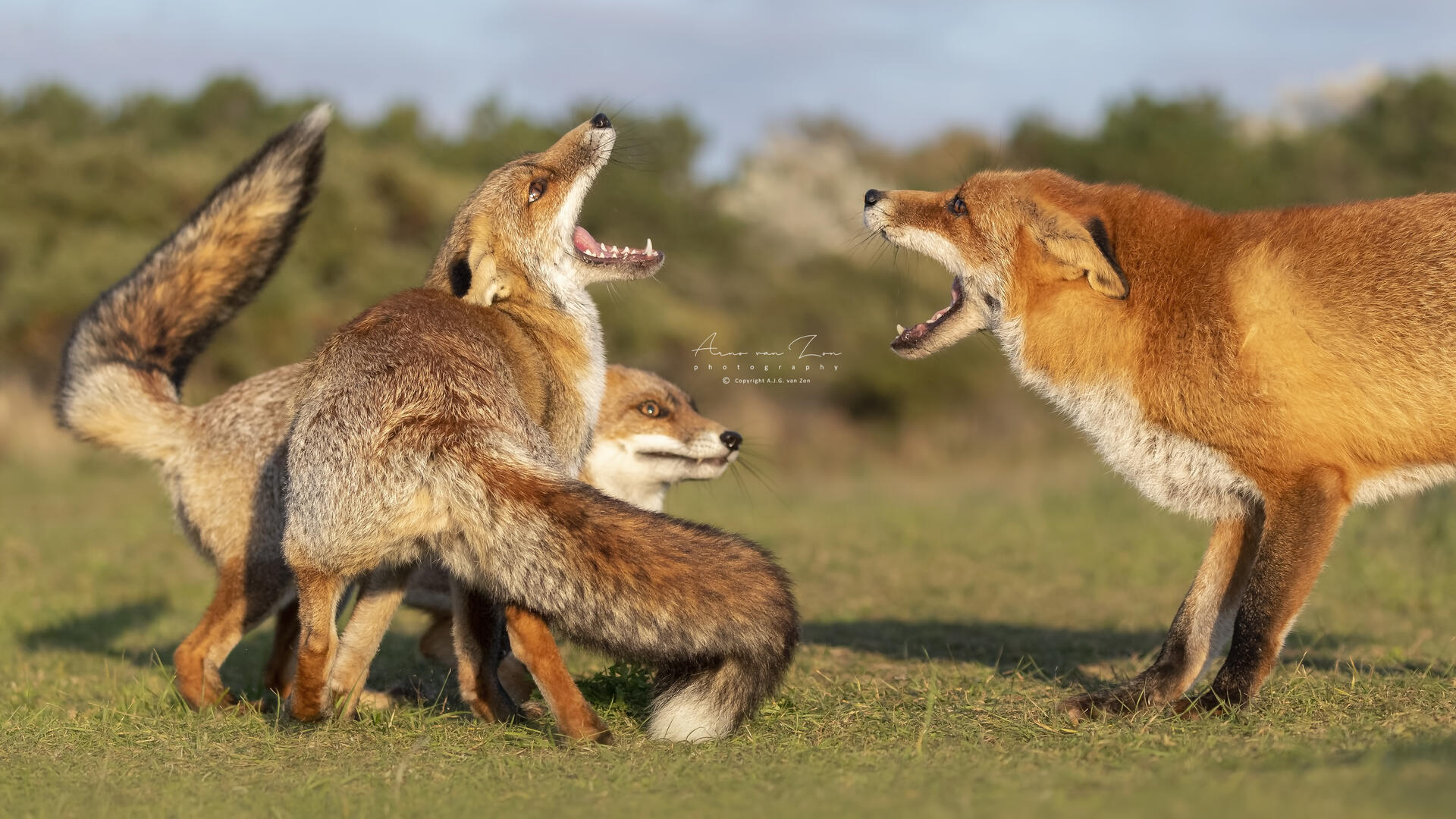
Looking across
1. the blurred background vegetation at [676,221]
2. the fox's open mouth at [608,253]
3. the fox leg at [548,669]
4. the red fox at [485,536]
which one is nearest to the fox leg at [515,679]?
the red fox at [485,536]

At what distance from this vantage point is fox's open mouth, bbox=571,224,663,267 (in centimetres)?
678

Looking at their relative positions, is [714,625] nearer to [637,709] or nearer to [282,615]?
[637,709]

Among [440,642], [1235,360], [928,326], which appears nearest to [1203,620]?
[1235,360]

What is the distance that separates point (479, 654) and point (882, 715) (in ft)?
6.06

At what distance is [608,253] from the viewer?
22.7 feet

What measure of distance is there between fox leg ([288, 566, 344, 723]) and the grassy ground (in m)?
0.14

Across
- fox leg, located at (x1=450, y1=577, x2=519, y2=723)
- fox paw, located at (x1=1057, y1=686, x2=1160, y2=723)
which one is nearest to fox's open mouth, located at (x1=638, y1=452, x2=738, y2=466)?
fox leg, located at (x1=450, y1=577, x2=519, y2=723)

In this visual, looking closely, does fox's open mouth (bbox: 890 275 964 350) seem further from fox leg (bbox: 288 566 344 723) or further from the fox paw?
fox leg (bbox: 288 566 344 723)

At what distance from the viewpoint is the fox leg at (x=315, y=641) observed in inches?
210

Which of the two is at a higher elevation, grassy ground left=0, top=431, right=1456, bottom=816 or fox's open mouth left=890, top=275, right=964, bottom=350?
fox's open mouth left=890, top=275, right=964, bottom=350

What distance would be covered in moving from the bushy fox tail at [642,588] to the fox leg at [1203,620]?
4.99 ft

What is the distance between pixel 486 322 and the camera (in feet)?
19.9
